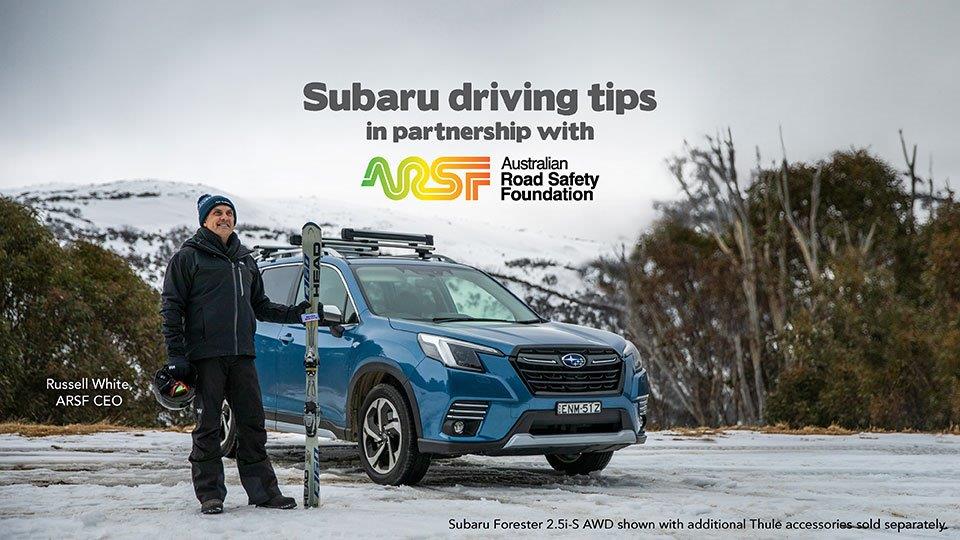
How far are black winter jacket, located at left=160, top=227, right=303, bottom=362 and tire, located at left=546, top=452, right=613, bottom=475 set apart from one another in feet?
11.1

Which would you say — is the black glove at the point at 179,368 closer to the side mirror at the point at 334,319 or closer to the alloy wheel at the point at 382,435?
the side mirror at the point at 334,319

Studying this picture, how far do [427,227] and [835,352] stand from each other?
35741 millimetres

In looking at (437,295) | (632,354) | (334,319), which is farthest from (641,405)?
(334,319)

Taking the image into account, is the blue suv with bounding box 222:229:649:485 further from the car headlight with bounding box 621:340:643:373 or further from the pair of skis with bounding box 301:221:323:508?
the pair of skis with bounding box 301:221:323:508

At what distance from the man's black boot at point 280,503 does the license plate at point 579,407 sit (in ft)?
6.70

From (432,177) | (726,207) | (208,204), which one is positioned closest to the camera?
(208,204)

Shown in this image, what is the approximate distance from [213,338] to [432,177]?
12755 millimetres

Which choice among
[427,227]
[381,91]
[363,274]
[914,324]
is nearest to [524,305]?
[363,274]

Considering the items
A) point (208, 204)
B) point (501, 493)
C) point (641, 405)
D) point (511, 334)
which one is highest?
point (208, 204)

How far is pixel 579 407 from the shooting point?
8.41m

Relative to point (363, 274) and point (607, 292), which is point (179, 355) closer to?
point (363, 274)

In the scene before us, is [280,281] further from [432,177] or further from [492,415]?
[432,177]

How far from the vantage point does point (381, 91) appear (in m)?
15.2

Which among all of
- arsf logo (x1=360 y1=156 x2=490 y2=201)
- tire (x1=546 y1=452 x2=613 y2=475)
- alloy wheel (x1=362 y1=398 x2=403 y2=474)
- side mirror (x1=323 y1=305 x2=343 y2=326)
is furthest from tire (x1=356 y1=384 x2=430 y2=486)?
arsf logo (x1=360 y1=156 x2=490 y2=201)
